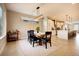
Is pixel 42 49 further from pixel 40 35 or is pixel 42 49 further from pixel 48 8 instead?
pixel 48 8

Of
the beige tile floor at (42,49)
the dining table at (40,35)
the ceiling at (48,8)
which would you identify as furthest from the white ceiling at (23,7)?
the beige tile floor at (42,49)

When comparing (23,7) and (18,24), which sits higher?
(23,7)

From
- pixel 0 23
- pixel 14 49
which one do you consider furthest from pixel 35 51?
pixel 0 23

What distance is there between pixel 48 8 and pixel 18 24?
665 mm

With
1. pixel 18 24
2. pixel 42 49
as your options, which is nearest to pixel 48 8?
pixel 18 24

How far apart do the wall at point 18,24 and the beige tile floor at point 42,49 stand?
0.19 meters

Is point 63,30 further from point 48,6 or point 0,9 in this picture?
point 0,9

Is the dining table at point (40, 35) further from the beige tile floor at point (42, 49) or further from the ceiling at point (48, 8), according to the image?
the ceiling at point (48, 8)

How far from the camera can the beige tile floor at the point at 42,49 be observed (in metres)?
2.09

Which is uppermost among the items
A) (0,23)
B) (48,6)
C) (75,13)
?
(48,6)

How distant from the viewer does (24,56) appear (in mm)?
2105

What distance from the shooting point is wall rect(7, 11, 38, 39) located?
2092mm

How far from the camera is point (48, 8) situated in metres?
2.15

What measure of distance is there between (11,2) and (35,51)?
1038 millimetres
